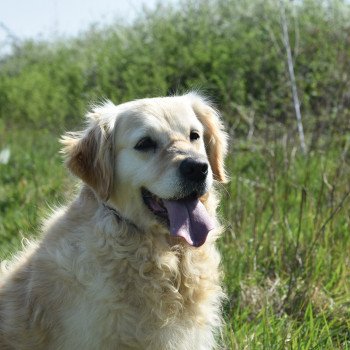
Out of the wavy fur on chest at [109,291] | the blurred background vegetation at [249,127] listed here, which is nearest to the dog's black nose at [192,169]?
the wavy fur on chest at [109,291]

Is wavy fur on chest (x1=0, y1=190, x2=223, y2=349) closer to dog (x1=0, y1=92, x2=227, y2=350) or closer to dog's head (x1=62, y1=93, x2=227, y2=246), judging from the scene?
dog (x1=0, y1=92, x2=227, y2=350)

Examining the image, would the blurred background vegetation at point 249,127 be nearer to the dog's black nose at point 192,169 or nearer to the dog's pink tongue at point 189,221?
the dog's pink tongue at point 189,221

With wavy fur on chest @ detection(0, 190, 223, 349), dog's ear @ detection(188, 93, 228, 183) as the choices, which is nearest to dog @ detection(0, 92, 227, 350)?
wavy fur on chest @ detection(0, 190, 223, 349)

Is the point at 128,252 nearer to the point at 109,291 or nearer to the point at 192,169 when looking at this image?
the point at 109,291

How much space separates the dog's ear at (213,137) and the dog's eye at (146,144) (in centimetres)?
52

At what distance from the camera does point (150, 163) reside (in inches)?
133

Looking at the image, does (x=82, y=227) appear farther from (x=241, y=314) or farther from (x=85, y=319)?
(x=241, y=314)

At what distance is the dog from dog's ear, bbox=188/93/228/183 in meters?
0.28

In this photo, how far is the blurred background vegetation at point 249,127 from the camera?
4301 mm

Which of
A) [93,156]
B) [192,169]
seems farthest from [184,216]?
[93,156]

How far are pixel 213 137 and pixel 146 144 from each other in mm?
574

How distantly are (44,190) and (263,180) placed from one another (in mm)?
2052

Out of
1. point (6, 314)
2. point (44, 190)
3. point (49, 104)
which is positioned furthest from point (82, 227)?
point (49, 104)

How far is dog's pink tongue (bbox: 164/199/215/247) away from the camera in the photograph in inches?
128
